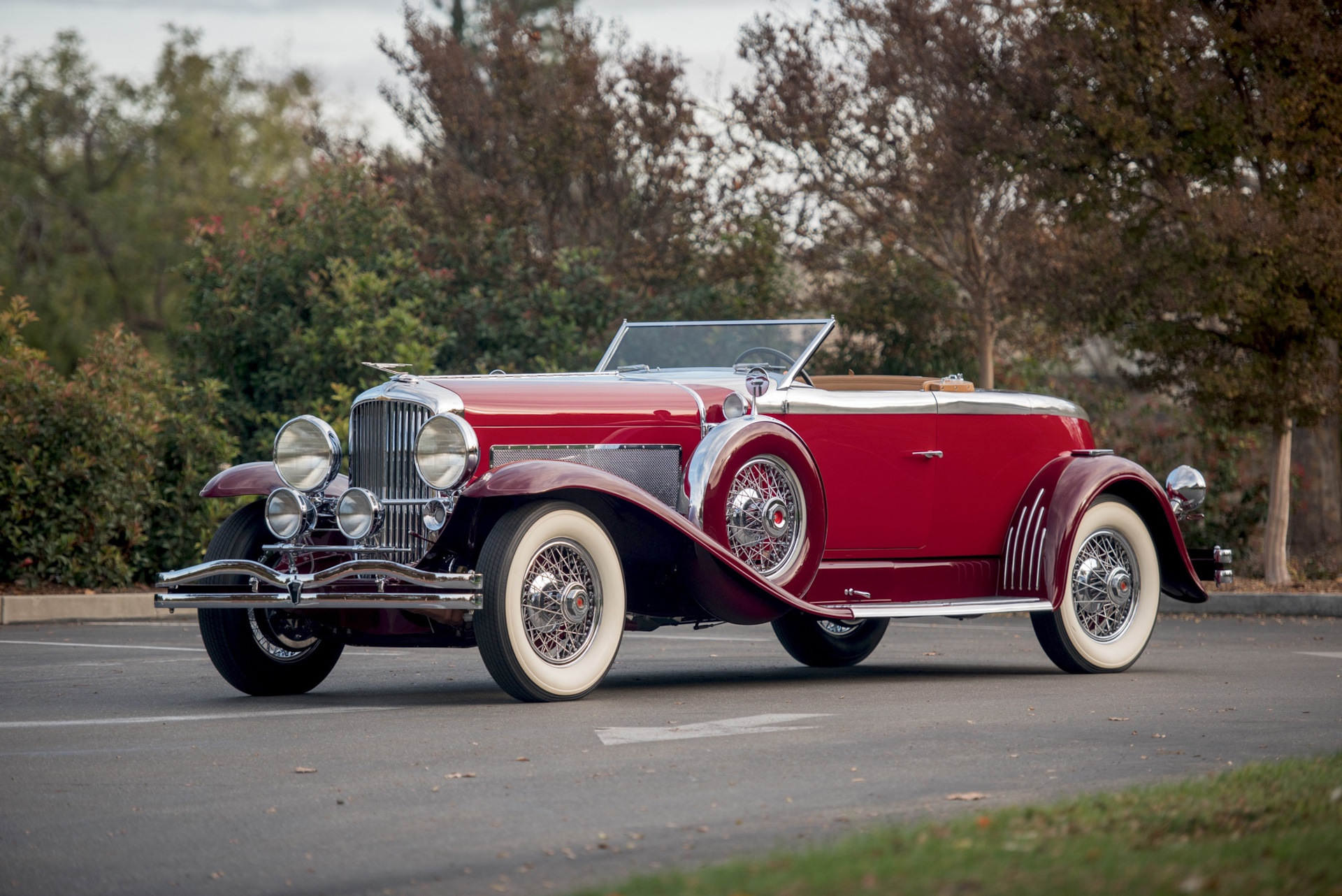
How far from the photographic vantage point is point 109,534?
44.9 ft

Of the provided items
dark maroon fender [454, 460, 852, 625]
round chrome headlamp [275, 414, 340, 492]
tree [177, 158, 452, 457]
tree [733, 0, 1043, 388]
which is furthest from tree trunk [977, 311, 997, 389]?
round chrome headlamp [275, 414, 340, 492]

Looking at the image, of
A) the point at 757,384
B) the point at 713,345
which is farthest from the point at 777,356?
the point at 757,384

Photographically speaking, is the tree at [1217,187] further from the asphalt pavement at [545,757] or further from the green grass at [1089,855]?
the green grass at [1089,855]

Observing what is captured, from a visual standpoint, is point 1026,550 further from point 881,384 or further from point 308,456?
point 308,456

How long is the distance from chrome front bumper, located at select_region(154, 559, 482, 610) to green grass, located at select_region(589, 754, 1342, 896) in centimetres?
294

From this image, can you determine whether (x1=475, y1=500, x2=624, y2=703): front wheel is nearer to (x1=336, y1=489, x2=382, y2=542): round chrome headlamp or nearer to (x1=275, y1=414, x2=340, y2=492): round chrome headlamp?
(x1=336, y1=489, x2=382, y2=542): round chrome headlamp

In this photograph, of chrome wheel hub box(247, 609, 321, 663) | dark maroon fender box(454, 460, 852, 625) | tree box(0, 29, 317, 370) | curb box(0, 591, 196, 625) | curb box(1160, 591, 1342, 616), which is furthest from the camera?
tree box(0, 29, 317, 370)

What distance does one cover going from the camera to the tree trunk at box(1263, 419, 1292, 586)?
14.9 meters

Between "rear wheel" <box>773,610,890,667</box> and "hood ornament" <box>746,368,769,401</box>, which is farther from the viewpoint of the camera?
"rear wheel" <box>773,610,890,667</box>

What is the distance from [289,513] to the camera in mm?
7688

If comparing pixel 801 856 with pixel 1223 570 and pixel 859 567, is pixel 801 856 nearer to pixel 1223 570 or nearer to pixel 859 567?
pixel 859 567

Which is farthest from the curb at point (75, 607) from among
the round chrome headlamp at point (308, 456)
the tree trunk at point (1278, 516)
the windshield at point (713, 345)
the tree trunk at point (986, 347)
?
the tree trunk at point (1278, 516)

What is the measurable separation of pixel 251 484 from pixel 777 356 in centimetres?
296

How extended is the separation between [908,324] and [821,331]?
392 inches
